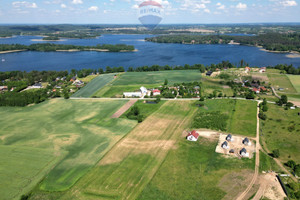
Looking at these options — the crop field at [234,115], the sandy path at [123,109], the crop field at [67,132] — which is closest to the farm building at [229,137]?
the crop field at [234,115]

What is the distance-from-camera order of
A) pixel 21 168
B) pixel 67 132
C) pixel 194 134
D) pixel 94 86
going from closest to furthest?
pixel 21 168
pixel 194 134
pixel 67 132
pixel 94 86

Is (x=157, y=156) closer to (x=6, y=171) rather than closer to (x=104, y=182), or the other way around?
(x=104, y=182)

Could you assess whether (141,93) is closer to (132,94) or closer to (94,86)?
(132,94)

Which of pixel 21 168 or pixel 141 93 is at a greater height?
pixel 141 93

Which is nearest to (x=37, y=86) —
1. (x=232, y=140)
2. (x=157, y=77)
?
(x=157, y=77)

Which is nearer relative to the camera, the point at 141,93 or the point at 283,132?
the point at 283,132

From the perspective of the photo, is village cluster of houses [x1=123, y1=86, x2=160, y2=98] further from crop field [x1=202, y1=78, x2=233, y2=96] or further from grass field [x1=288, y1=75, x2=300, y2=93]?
grass field [x1=288, y1=75, x2=300, y2=93]

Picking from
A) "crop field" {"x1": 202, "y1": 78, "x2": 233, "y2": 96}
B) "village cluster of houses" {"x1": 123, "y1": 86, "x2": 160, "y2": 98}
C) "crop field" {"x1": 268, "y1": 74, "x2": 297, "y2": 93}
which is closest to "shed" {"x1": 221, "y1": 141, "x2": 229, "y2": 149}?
"crop field" {"x1": 202, "y1": 78, "x2": 233, "y2": 96}
